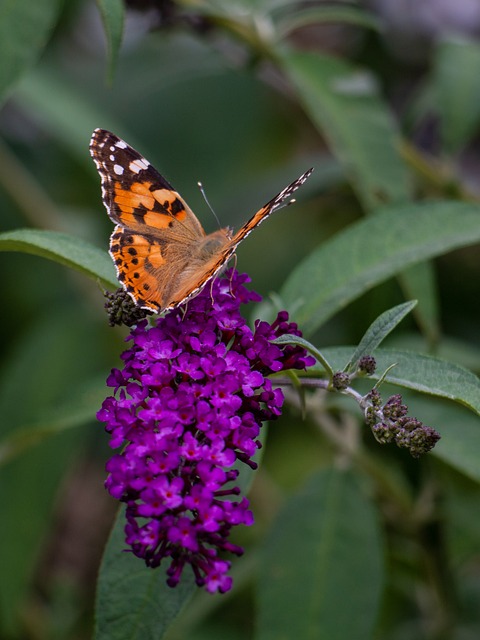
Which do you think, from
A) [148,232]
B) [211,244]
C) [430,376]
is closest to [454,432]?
[430,376]

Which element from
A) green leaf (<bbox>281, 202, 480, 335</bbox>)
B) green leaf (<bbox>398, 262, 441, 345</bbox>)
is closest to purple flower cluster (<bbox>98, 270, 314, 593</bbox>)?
green leaf (<bbox>281, 202, 480, 335</bbox>)

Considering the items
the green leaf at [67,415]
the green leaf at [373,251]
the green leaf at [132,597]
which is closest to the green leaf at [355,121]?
the green leaf at [373,251]

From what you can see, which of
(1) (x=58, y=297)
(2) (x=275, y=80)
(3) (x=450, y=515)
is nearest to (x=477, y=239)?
(3) (x=450, y=515)

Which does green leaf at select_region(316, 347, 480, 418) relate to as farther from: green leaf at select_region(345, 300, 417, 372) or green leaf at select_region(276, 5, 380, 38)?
green leaf at select_region(276, 5, 380, 38)

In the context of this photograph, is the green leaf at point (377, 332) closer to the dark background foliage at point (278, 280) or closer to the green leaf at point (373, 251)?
the dark background foliage at point (278, 280)

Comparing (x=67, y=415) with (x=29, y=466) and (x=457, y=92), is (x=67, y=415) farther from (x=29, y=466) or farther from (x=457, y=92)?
(x=457, y=92)

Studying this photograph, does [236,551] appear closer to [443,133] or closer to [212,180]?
[443,133]
